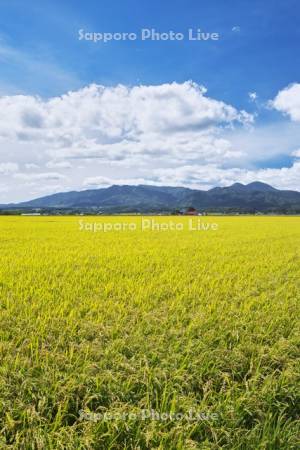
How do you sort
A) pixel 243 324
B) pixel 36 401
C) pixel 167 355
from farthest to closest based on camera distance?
pixel 243 324
pixel 167 355
pixel 36 401

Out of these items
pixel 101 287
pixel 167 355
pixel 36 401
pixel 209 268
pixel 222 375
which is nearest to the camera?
pixel 36 401

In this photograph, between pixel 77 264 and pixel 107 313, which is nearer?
pixel 107 313

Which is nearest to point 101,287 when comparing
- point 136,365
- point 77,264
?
point 77,264

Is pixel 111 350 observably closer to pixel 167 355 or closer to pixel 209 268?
pixel 167 355

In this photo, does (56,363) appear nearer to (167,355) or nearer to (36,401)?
(36,401)

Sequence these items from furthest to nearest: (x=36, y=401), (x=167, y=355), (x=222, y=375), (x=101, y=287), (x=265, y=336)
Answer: (x=101, y=287) < (x=265, y=336) < (x=167, y=355) < (x=222, y=375) < (x=36, y=401)

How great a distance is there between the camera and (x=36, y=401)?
282 cm

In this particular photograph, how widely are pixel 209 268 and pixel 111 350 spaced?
584 cm

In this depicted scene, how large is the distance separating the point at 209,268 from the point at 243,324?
4.53 metres

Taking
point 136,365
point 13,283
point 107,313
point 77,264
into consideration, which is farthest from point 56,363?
point 77,264

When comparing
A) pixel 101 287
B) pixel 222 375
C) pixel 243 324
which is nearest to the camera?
pixel 222 375

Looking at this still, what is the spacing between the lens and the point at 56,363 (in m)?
3.38

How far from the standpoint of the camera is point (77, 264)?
363 inches

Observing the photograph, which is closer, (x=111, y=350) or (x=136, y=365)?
(x=136, y=365)
